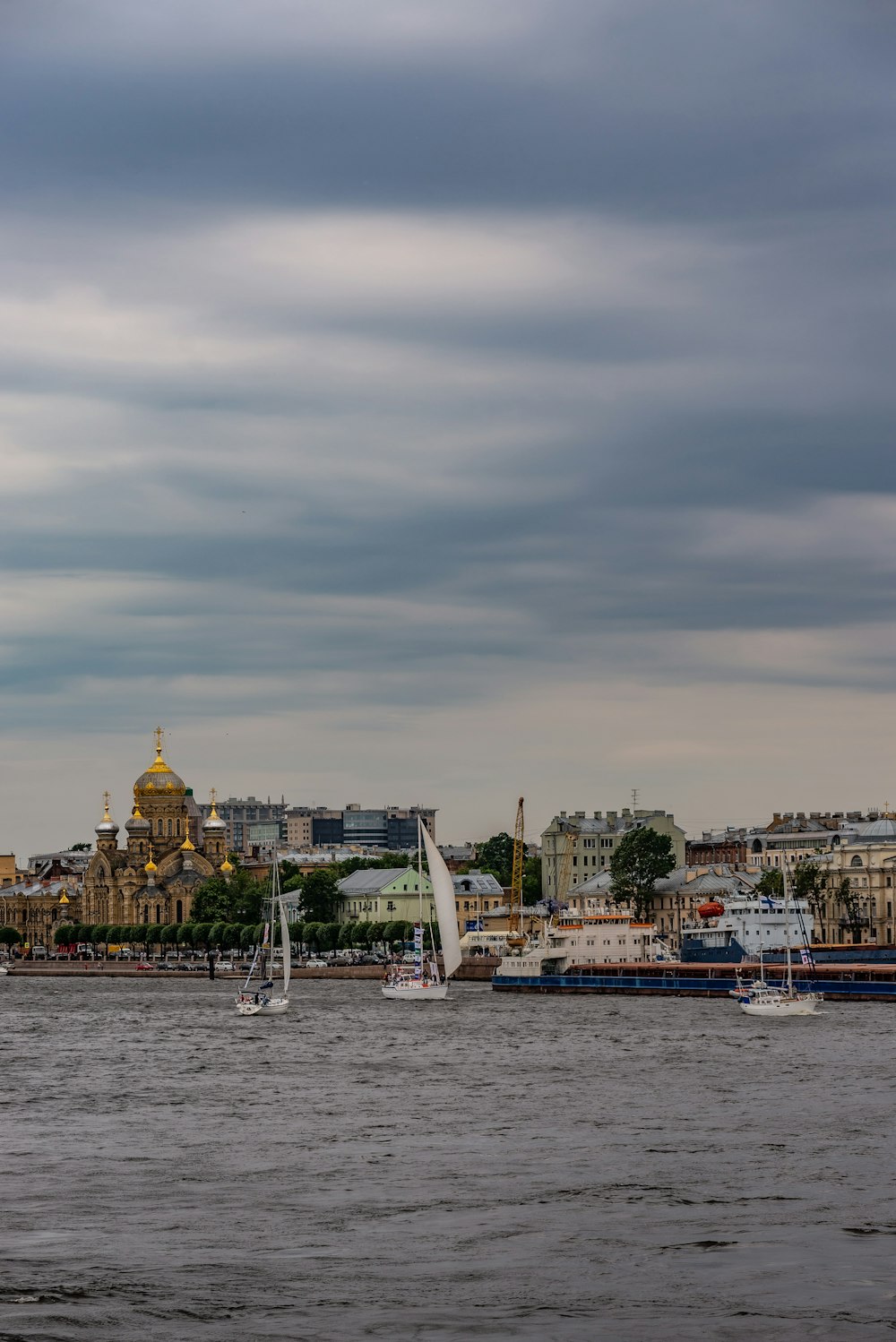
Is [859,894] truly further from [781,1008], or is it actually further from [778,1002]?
[781,1008]

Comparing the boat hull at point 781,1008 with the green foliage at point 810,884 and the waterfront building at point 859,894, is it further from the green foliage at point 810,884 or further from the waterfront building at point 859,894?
A: the waterfront building at point 859,894

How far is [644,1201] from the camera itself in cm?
3453

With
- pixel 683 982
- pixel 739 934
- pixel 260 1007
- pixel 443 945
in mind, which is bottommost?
pixel 260 1007

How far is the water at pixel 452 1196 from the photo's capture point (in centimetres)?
2608

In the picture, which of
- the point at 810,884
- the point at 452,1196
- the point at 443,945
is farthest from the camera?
the point at 810,884

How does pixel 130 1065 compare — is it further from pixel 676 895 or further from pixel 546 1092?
pixel 676 895

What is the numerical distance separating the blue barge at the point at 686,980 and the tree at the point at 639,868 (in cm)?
4567

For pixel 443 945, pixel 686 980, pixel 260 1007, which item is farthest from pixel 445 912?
pixel 260 1007

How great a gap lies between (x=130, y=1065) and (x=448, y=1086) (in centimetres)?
1446

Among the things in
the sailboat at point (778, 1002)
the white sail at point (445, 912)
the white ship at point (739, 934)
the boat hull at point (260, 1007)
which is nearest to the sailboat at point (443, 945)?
the white sail at point (445, 912)

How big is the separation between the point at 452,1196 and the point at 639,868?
152 metres

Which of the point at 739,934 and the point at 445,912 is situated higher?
the point at 445,912

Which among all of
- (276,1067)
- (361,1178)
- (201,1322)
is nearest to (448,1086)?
(276,1067)

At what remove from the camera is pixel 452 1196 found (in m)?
35.2
